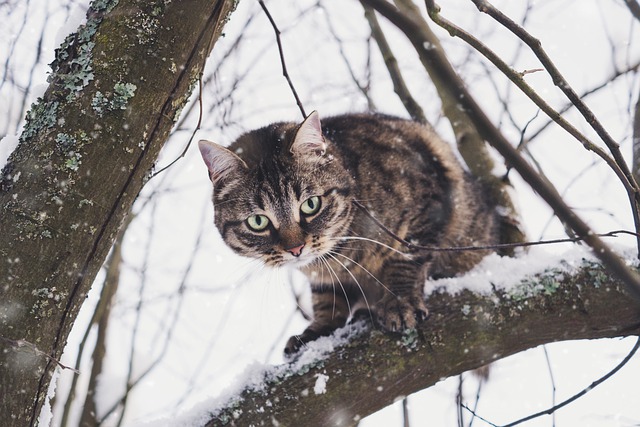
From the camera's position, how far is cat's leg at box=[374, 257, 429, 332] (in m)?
2.52

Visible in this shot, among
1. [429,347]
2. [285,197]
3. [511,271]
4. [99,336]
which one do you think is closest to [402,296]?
[429,347]

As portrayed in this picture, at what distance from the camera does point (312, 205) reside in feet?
9.62

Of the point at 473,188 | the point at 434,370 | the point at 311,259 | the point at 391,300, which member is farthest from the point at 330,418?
the point at 473,188

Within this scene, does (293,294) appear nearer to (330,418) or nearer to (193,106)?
(193,106)

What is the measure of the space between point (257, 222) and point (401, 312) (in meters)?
0.86

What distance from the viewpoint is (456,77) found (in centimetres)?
151

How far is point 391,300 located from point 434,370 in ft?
1.32

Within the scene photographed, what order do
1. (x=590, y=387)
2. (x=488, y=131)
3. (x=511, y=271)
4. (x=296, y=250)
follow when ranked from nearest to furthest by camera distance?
(x=488, y=131) < (x=590, y=387) < (x=511, y=271) < (x=296, y=250)

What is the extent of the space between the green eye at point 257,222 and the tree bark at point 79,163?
3.69 feet

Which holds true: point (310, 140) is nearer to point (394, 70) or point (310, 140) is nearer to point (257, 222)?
point (257, 222)

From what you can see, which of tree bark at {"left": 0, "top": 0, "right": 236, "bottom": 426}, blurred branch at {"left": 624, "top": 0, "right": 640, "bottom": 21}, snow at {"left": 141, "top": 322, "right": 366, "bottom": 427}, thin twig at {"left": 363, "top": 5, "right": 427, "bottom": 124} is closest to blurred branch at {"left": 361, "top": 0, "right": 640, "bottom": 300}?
tree bark at {"left": 0, "top": 0, "right": 236, "bottom": 426}

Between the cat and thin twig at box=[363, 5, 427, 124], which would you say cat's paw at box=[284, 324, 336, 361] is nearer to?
the cat

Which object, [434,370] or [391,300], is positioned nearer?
[434,370]

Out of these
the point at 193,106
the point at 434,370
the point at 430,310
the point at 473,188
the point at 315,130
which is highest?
the point at 193,106
